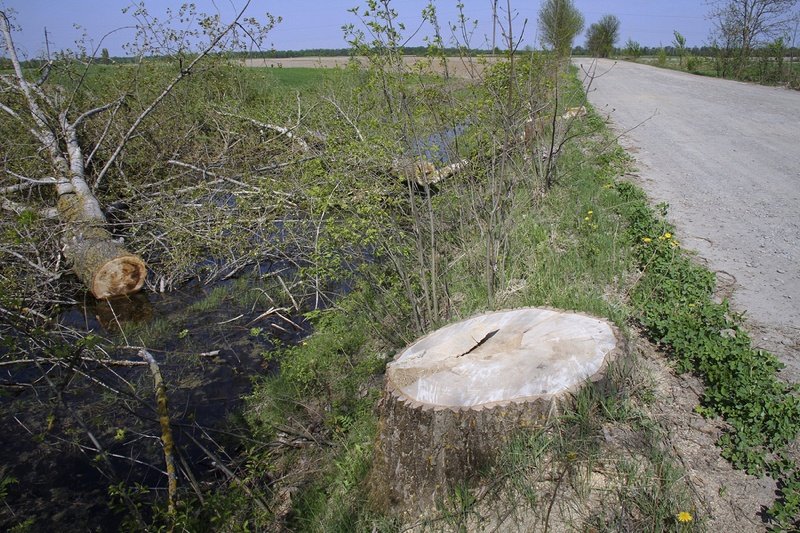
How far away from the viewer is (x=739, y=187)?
6285mm

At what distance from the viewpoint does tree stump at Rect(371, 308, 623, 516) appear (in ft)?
8.21

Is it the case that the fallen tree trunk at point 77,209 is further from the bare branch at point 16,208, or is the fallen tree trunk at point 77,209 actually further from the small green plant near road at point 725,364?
the small green plant near road at point 725,364

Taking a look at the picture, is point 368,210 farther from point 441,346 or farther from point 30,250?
point 30,250

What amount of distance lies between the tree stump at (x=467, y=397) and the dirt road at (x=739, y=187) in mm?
1298

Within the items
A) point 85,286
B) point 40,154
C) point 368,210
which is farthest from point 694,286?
point 40,154

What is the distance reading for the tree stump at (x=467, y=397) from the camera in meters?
2.50

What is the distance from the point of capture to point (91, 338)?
348 centimetres

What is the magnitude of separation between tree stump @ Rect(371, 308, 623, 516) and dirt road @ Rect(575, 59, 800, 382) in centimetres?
130

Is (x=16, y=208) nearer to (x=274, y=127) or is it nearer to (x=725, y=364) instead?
(x=274, y=127)

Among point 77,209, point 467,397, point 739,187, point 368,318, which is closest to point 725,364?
point 467,397

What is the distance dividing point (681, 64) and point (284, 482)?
30.2 m

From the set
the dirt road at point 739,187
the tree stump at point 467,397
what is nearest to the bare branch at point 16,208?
the tree stump at point 467,397

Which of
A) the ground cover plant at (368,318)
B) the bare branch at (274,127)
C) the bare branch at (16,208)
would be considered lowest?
the ground cover plant at (368,318)

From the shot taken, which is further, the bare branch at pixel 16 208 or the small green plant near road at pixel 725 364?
the bare branch at pixel 16 208
